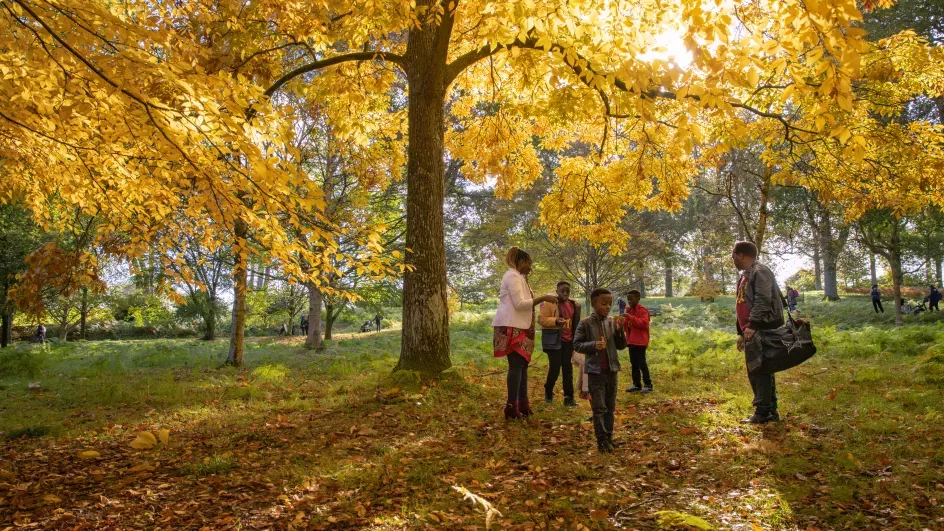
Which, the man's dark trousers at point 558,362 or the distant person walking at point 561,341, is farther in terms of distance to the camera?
the man's dark trousers at point 558,362

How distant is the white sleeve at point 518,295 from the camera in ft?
18.0

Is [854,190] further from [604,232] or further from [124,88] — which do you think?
[124,88]

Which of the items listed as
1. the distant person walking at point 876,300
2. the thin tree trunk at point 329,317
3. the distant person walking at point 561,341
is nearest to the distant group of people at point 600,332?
the distant person walking at point 561,341

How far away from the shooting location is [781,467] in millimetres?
4000

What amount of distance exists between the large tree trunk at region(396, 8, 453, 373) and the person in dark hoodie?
3.68 meters

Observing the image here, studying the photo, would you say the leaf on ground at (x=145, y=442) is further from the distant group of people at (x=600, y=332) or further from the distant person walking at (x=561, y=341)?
the distant person walking at (x=561, y=341)

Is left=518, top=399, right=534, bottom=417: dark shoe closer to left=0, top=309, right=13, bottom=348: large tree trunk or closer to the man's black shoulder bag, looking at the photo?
the man's black shoulder bag

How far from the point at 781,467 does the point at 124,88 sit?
209 inches

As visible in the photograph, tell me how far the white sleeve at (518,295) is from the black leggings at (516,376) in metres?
0.53

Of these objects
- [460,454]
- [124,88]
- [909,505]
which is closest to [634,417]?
[460,454]

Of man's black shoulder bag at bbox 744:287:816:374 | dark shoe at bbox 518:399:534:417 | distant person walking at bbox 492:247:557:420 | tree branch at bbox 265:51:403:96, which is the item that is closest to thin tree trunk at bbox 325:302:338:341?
tree branch at bbox 265:51:403:96

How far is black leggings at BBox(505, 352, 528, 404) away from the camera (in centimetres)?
556

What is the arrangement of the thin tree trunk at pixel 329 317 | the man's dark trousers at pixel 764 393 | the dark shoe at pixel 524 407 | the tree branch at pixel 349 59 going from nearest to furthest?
the man's dark trousers at pixel 764 393 < the dark shoe at pixel 524 407 < the tree branch at pixel 349 59 < the thin tree trunk at pixel 329 317

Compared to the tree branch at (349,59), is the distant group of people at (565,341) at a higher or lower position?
lower
